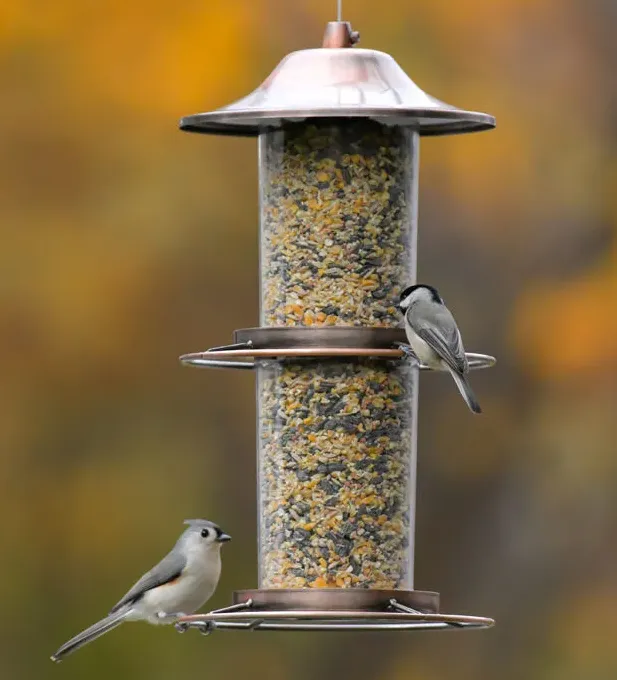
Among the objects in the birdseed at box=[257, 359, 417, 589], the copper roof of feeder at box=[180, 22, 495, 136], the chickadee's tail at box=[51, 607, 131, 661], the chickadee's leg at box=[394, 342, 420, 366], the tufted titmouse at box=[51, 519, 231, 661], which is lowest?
the chickadee's tail at box=[51, 607, 131, 661]

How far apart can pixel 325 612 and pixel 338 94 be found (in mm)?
2033

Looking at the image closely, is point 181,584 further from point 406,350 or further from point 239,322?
point 239,322

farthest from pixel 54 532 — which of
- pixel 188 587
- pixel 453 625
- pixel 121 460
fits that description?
pixel 453 625

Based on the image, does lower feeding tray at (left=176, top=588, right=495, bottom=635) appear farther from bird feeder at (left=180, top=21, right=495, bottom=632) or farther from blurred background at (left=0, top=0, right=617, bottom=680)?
blurred background at (left=0, top=0, right=617, bottom=680)

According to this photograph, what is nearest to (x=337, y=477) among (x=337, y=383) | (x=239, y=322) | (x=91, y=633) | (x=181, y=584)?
(x=337, y=383)

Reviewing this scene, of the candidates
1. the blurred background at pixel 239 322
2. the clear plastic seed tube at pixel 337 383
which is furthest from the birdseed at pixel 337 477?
the blurred background at pixel 239 322

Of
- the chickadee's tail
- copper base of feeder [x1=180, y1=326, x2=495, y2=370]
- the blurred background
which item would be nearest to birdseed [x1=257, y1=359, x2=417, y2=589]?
copper base of feeder [x1=180, y1=326, x2=495, y2=370]

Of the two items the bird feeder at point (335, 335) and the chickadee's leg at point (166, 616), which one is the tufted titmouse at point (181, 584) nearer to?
the chickadee's leg at point (166, 616)

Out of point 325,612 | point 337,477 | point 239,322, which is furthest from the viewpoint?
point 239,322

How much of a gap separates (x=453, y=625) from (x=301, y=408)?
1.16 meters

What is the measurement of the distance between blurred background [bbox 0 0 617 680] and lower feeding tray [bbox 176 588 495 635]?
8.90 meters

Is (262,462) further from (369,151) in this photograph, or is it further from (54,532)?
(54,532)

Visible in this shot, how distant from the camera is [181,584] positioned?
9562mm

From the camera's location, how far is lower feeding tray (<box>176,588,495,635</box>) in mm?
8383
